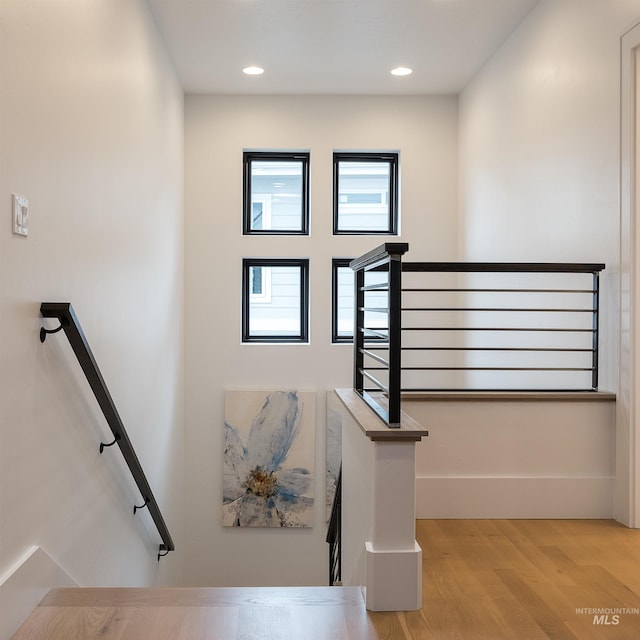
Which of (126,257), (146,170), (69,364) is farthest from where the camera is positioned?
(146,170)

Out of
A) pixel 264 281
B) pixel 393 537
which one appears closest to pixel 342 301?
pixel 264 281

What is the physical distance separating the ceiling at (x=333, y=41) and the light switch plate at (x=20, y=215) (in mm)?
2469

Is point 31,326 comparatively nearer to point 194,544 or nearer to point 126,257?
point 126,257

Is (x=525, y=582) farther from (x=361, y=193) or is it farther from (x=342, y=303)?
(x=361, y=193)

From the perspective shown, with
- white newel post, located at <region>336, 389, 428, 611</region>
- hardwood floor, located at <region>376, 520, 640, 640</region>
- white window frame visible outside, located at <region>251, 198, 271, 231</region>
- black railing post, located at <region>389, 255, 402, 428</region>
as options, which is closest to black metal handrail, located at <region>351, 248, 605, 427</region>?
black railing post, located at <region>389, 255, 402, 428</region>

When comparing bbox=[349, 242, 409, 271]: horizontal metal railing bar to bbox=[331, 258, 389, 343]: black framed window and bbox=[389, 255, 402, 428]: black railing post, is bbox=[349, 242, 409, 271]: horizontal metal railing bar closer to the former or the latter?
bbox=[389, 255, 402, 428]: black railing post

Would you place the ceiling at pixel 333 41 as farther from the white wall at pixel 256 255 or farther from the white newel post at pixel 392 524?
the white newel post at pixel 392 524

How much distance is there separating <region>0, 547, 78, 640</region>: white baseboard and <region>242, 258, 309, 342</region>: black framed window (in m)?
3.59

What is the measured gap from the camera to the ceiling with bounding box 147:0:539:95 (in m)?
4.07

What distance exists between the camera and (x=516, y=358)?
14.4 ft

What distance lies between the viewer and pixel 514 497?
10.1ft

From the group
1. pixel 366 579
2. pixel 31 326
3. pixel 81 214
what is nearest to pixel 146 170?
pixel 81 214

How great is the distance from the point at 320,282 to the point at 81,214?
3.15 meters

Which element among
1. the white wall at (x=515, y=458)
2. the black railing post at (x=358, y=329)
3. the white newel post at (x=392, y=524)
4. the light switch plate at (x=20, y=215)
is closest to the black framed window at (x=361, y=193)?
the black railing post at (x=358, y=329)
